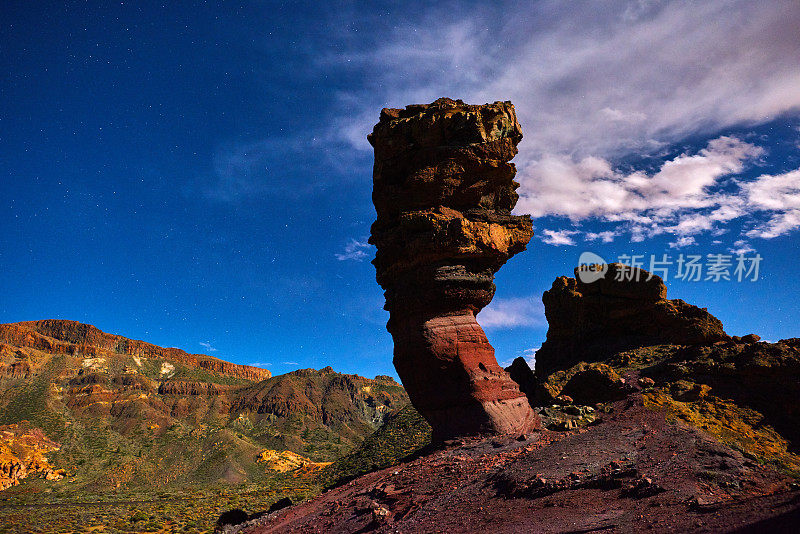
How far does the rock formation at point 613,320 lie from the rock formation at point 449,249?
18.8 m

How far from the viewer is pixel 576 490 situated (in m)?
9.73

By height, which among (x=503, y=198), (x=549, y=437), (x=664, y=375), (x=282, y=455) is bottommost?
(x=282, y=455)

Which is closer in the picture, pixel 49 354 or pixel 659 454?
pixel 659 454

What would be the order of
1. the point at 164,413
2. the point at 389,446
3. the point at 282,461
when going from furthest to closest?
1. the point at 164,413
2. the point at 282,461
3. the point at 389,446

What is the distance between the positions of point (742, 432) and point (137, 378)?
14544cm

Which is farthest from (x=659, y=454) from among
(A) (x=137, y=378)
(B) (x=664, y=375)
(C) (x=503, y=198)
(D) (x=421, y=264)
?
(A) (x=137, y=378)

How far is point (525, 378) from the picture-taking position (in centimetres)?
2600

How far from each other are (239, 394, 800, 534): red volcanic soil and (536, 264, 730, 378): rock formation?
56.2 feet

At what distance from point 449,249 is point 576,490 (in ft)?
34.3

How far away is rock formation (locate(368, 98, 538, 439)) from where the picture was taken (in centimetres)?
1741

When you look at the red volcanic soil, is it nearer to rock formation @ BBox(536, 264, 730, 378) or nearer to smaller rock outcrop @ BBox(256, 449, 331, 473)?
rock formation @ BBox(536, 264, 730, 378)

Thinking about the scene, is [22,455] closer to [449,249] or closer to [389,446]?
[389,446]

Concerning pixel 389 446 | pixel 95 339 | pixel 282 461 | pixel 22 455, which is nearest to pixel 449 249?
pixel 389 446

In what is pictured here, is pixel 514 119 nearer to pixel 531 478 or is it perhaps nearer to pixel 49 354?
pixel 531 478
